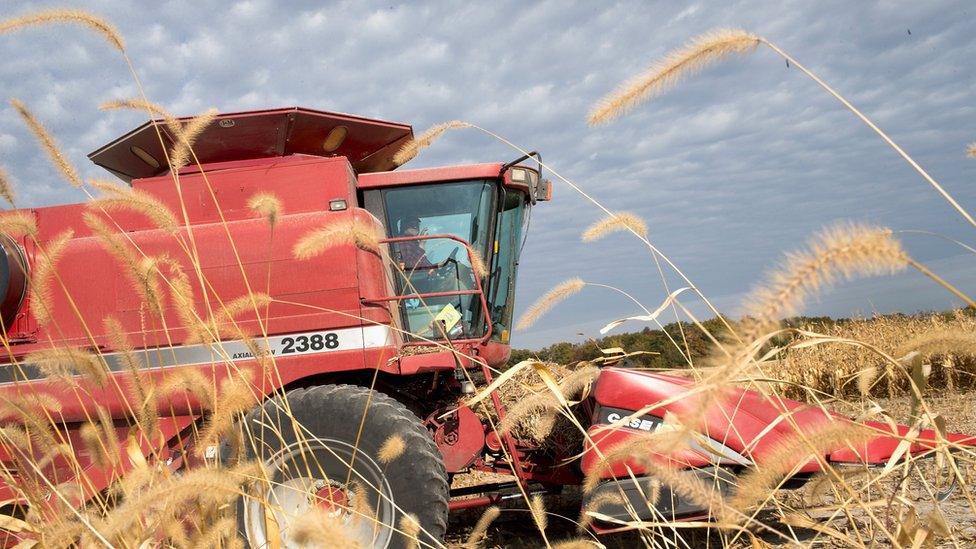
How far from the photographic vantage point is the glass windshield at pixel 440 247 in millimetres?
4996

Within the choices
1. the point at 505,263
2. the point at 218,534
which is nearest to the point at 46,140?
the point at 218,534

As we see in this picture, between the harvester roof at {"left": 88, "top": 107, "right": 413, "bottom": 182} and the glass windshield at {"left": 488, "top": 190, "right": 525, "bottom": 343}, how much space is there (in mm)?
1141

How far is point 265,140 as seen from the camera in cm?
535

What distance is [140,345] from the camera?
4.70 meters

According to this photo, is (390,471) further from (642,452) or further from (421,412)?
(642,452)

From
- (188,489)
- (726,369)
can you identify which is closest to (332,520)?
(188,489)

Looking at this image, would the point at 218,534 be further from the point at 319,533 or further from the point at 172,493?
the point at 319,533

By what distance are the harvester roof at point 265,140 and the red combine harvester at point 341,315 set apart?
0.6 inches

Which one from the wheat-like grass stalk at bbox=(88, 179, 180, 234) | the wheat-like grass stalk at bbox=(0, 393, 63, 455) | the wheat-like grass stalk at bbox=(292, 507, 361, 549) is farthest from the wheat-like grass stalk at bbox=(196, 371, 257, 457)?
the wheat-like grass stalk at bbox=(88, 179, 180, 234)

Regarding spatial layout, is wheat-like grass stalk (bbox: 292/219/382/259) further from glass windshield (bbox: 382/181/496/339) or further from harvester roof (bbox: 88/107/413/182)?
harvester roof (bbox: 88/107/413/182)

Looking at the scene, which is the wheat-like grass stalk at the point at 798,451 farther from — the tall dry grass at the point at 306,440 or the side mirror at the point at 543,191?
the side mirror at the point at 543,191

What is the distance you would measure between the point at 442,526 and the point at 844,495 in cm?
203

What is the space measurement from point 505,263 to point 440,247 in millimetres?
603

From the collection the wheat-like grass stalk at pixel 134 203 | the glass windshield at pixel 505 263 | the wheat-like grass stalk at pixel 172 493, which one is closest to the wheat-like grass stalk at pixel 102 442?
the wheat-like grass stalk at pixel 172 493
